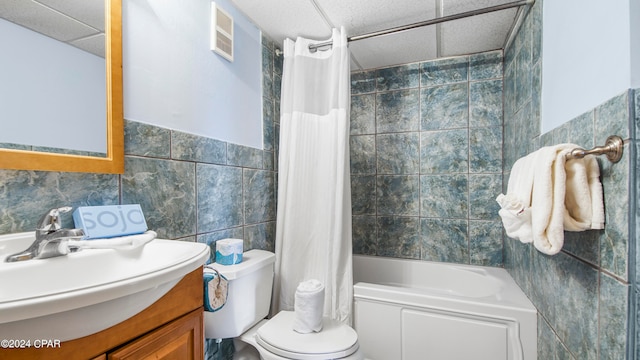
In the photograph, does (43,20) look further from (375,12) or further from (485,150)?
(485,150)

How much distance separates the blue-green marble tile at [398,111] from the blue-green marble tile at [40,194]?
2.00m

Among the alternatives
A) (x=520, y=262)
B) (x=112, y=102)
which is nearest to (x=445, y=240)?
(x=520, y=262)

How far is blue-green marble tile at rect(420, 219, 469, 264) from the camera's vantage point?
7.30ft

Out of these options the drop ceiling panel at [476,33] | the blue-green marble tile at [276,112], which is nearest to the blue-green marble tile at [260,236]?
the blue-green marble tile at [276,112]

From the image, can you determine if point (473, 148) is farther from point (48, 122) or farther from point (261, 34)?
point (48, 122)

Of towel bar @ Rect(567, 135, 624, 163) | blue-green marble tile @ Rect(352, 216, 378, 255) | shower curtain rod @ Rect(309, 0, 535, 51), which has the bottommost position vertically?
blue-green marble tile @ Rect(352, 216, 378, 255)

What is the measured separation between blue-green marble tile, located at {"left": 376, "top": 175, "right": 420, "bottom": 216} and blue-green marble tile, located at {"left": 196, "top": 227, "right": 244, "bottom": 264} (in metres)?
1.27

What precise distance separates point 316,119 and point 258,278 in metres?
1.01

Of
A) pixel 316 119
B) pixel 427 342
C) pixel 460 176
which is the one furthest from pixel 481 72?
pixel 427 342

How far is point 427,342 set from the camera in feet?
5.19

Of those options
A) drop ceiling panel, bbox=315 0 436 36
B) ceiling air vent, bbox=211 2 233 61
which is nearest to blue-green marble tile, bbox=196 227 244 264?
ceiling air vent, bbox=211 2 233 61

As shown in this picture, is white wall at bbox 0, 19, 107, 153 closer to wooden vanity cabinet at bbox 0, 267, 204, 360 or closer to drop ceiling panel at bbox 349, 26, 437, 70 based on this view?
wooden vanity cabinet at bbox 0, 267, 204, 360

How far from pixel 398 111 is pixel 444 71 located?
1.49 ft

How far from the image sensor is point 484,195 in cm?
217
